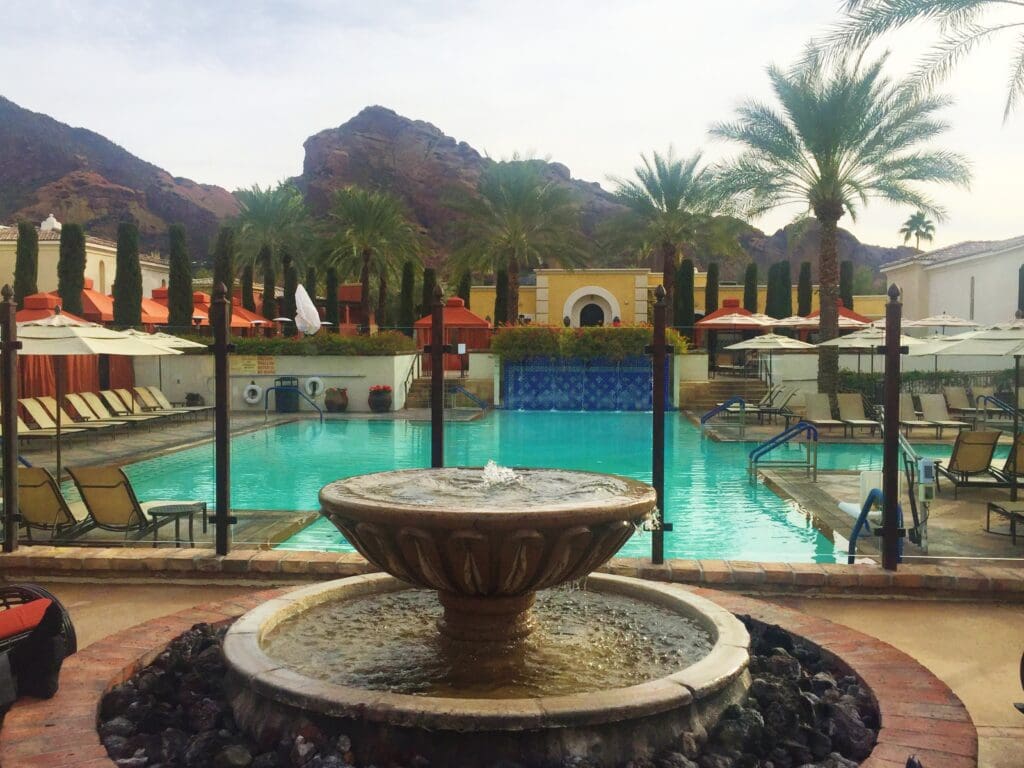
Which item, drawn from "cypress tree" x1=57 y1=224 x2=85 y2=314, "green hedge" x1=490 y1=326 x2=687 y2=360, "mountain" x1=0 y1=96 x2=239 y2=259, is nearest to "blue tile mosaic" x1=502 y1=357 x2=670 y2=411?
"green hedge" x1=490 y1=326 x2=687 y2=360

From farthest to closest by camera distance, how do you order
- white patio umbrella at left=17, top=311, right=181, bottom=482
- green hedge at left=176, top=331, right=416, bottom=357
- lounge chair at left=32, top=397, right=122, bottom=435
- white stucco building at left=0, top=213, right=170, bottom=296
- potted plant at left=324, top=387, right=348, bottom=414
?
1. white stucco building at left=0, top=213, right=170, bottom=296
2. green hedge at left=176, top=331, right=416, bottom=357
3. potted plant at left=324, top=387, right=348, bottom=414
4. lounge chair at left=32, top=397, right=122, bottom=435
5. white patio umbrella at left=17, top=311, right=181, bottom=482

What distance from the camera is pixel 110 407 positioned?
19.8 m

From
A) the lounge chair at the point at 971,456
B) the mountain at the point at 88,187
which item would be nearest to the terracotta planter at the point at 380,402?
the lounge chair at the point at 971,456

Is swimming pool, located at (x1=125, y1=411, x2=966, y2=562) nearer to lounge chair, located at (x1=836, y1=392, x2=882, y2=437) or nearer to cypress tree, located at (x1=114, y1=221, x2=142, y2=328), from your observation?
lounge chair, located at (x1=836, y1=392, x2=882, y2=437)

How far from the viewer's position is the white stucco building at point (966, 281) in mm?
31750

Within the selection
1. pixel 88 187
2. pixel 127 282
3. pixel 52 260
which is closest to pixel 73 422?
pixel 127 282

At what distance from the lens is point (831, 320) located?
2188 centimetres

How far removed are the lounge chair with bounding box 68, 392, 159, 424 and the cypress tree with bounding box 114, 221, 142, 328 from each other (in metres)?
8.99

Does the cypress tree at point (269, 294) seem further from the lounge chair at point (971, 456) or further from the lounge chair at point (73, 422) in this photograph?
the lounge chair at point (971, 456)

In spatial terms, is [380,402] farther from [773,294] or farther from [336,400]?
[773,294]

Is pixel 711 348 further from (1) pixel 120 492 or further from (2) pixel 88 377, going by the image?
(1) pixel 120 492

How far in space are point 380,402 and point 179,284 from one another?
929 centimetres

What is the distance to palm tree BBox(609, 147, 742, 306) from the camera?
1348 inches

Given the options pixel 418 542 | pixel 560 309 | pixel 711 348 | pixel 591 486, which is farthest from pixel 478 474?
pixel 560 309
